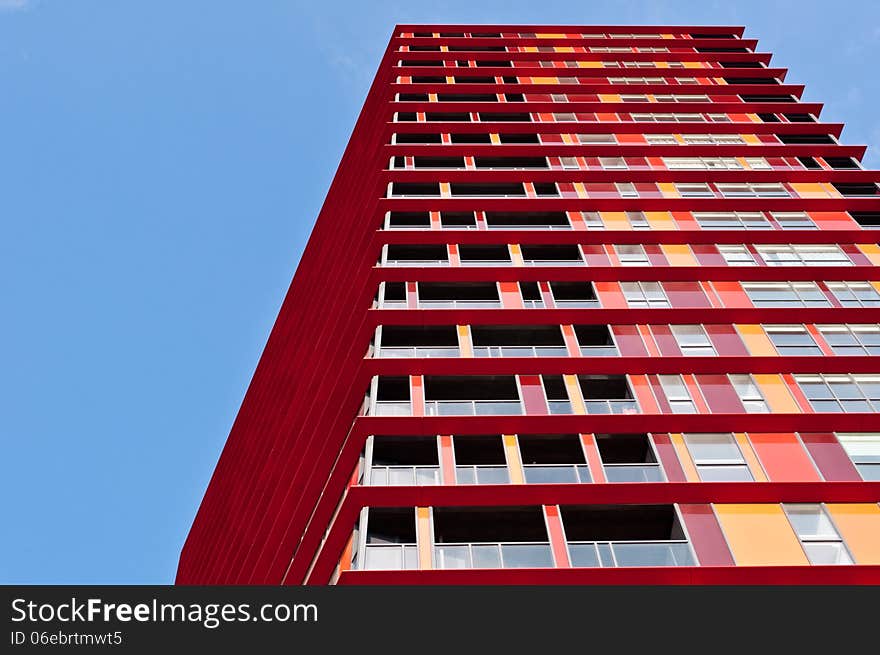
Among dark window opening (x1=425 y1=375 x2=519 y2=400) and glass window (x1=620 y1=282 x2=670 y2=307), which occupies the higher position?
glass window (x1=620 y1=282 x2=670 y2=307)

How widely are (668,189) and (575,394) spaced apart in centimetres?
1773

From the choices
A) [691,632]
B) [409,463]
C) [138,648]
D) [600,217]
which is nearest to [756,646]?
[691,632]

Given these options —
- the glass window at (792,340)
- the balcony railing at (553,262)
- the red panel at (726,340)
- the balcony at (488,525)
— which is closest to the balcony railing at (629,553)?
the balcony at (488,525)

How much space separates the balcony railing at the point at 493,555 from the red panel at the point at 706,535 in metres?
4.00

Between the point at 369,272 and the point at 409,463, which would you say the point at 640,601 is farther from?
the point at 369,272

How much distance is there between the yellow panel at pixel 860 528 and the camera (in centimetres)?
2577

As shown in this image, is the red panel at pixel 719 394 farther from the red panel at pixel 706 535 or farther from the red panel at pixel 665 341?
the red panel at pixel 706 535

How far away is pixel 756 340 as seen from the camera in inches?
1384

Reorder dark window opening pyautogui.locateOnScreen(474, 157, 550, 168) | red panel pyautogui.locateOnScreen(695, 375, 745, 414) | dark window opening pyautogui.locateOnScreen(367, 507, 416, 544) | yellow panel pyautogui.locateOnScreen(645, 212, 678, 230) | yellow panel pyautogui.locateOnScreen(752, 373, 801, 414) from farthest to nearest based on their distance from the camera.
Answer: dark window opening pyautogui.locateOnScreen(474, 157, 550, 168) → yellow panel pyautogui.locateOnScreen(645, 212, 678, 230) → yellow panel pyautogui.locateOnScreen(752, 373, 801, 414) → red panel pyautogui.locateOnScreen(695, 375, 745, 414) → dark window opening pyautogui.locateOnScreen(367, 507, 416, 544)

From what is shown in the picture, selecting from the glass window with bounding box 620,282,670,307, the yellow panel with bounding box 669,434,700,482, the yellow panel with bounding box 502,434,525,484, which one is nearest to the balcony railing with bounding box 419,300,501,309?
the glass window with bounding box 620,282,670,307

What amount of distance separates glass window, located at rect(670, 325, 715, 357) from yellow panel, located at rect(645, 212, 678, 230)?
829 cm

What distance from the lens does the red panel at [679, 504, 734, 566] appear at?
997 inches

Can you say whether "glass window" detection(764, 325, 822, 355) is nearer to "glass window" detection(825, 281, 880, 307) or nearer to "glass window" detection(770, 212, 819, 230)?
"glass window" detection(825, 281, 880, 307)

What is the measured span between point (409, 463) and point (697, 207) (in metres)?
21.3
